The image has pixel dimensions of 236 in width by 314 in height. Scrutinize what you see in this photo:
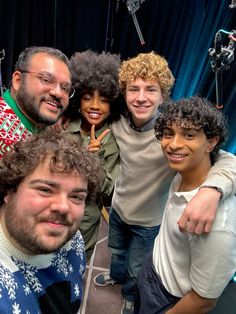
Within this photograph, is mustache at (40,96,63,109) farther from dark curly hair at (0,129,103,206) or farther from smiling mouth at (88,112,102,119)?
dark curly hair at (0,129,103,206)

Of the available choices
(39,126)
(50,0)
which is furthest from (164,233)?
(50,0)

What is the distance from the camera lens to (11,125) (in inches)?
42.3

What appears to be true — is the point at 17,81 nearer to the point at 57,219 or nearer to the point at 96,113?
the point at 96,113

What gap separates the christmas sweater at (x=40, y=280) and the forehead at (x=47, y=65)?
70cm

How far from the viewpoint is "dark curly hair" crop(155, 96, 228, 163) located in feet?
3.16

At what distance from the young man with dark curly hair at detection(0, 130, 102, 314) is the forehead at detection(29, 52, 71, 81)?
406 millimetres

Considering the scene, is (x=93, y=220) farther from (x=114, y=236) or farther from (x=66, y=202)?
(x=66, y=202)

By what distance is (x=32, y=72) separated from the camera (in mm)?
1171

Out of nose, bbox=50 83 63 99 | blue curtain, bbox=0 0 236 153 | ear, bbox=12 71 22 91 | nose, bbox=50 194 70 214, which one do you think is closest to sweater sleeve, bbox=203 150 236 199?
nose, bbox=50 194 70 214

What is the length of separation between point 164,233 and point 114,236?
2.46ft

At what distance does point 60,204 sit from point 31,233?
0.35ft

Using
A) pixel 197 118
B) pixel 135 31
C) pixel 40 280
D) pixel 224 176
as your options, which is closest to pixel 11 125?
pixel 40 280

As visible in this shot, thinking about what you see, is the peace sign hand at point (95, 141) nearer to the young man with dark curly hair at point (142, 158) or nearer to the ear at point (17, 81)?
the young man with dark curly hair at point (142, 158)

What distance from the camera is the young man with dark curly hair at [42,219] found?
2.33ft
